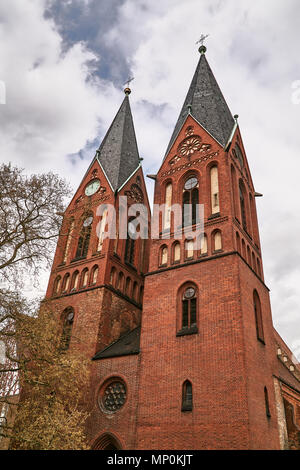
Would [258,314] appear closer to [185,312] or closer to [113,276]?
[185,312]

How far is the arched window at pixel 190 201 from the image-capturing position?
776 inches

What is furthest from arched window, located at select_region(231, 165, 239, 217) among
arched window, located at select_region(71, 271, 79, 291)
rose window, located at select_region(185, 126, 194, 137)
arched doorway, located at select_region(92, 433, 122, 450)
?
arched doorway, located at select_region(92, 433, 122, 450)

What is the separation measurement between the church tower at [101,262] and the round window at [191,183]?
17.3 ft

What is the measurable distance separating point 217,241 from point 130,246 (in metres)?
8.57

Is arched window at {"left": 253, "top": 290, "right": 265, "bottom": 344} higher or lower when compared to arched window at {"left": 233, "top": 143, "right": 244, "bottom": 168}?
lower

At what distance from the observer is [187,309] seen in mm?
17016

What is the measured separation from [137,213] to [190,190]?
704 cm

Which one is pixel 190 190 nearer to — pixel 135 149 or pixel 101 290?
pixel 101 290

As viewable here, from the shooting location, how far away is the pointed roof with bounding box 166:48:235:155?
22703 mm

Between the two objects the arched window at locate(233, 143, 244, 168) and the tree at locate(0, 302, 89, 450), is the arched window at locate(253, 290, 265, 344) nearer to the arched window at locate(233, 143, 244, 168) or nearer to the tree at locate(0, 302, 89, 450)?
the arched window at locate(233, 143, 244, 168)

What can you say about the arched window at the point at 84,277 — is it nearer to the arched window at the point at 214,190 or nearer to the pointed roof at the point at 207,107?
the arched window at the point at 214,190

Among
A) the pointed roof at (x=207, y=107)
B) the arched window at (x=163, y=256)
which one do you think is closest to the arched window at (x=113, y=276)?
the arched window at (x=163, y=256)

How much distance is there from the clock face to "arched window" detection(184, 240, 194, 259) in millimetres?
9942
